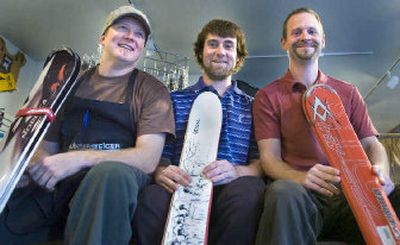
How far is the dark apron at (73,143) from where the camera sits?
950mm

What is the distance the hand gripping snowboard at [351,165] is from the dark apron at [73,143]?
58cm

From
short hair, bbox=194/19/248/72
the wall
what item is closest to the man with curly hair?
short hair, bbox=194/19/248/72

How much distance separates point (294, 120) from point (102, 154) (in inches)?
25.0

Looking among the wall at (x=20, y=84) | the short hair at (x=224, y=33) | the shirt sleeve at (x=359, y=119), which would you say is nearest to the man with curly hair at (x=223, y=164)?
the short hair at (x=224, y=33)

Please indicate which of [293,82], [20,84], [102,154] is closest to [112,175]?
[102,154]

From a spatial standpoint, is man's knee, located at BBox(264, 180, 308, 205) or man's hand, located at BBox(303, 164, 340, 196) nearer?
man's knee, located at BBox(264, 180, 308, 205)

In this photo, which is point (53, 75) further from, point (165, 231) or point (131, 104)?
point (165, 231)

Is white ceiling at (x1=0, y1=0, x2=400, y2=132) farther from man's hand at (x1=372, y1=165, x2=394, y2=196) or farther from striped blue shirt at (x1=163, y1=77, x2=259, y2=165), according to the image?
man's hand at (x1=372, y1=165, x2=394, y2=196)

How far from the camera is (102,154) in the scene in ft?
3.18

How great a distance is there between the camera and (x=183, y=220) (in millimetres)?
915

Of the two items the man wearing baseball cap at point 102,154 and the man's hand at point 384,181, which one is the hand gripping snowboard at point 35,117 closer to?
the man wearing baseball cap at point 102,154

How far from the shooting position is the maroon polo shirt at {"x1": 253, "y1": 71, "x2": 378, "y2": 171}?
45.7 inches

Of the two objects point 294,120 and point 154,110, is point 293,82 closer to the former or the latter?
A: point 294,120

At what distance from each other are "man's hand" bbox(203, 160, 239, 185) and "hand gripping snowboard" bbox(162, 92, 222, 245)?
0.06ft
